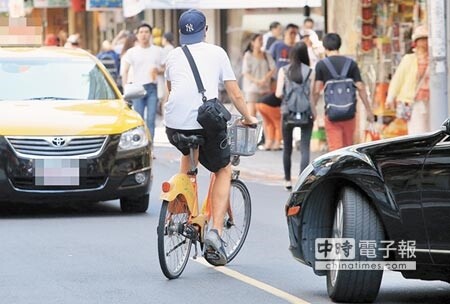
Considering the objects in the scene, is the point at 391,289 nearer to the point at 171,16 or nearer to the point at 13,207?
the point at 13,207

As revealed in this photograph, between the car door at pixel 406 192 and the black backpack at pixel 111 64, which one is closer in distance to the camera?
the car door at pixel 406 192

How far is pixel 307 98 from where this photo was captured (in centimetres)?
1611

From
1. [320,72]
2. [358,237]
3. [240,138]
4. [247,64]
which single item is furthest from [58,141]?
[247,64]

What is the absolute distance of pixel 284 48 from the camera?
2289cm

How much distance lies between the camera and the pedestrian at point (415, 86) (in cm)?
1736

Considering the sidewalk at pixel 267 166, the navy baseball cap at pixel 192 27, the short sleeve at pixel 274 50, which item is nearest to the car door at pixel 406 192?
the navy baseball cap at pixel 192 27

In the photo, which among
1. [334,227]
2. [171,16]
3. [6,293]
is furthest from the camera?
[171,16]

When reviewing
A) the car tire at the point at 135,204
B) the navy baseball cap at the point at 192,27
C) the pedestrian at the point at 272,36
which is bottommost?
the car tire at the point at 135,204

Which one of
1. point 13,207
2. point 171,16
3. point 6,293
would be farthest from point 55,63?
point 171,16

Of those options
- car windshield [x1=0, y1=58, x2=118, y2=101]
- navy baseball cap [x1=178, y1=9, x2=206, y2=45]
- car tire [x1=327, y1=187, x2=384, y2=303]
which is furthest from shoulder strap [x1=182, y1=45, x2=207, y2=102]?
car windshield [x1=0, y1=58, x2=118, y2=101]

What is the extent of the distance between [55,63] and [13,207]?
5.20ft

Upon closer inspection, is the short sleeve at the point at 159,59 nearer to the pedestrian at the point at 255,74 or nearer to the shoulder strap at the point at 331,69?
the pedestrian at the point at 255,74

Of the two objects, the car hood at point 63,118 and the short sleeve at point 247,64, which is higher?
the car hood at point 63,118

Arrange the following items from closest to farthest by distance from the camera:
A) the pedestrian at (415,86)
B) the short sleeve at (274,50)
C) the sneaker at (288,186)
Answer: the sneaker at (288,186) → the pedestrian at (415,86) → the short sleeve at (274,50)
